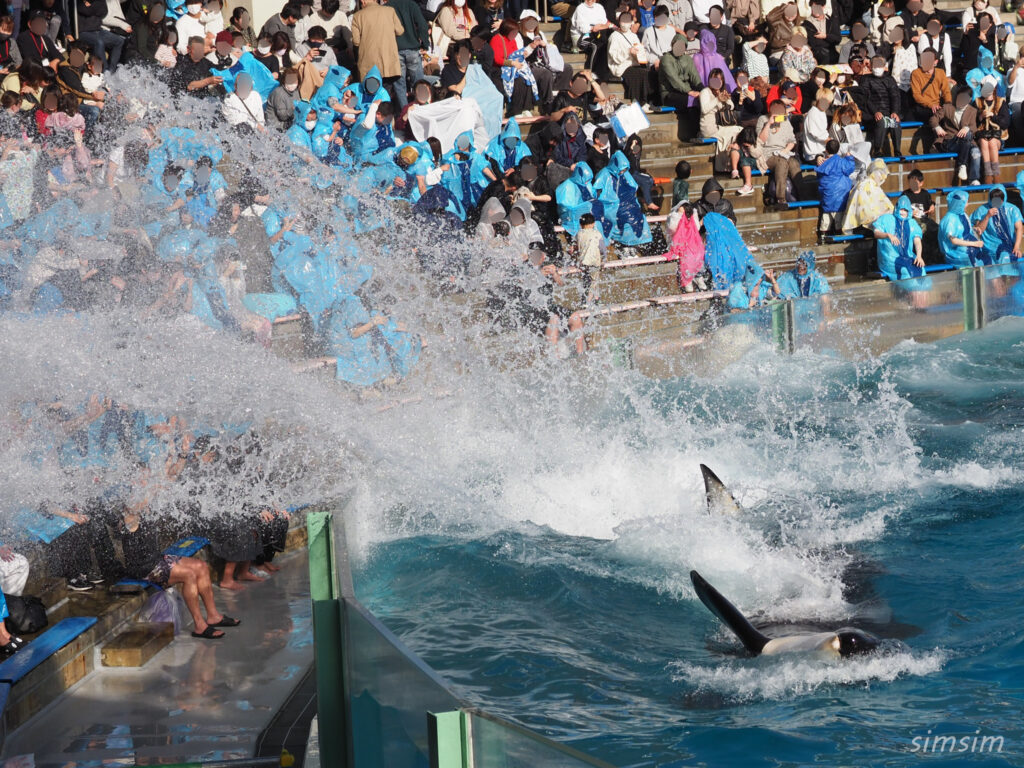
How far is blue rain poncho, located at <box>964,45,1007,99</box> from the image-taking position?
67.3 feet

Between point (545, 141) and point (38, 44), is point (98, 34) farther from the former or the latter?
point (545, 141)

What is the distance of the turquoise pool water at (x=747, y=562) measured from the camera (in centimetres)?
653

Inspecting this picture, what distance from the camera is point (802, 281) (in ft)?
53.8

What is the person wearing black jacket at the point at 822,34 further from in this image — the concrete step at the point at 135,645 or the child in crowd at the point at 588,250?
the concrete step at the point at 135,645

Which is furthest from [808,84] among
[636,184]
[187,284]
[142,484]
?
[142,484]

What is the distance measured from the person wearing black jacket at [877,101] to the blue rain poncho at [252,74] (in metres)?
9.57

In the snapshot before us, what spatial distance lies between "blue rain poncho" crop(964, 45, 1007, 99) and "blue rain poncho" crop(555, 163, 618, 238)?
8096 mm

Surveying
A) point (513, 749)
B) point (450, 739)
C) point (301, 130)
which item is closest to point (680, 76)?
point (301, 130)

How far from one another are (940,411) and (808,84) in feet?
24.3

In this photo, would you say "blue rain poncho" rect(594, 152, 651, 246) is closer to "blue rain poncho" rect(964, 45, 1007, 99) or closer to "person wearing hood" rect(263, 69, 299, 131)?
"person wearing hood" rect(263, 69, 299, 131)

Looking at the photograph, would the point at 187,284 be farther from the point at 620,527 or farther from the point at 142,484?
the point at 620,527

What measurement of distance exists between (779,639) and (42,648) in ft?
14.6

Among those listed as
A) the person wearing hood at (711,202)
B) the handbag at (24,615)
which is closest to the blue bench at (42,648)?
the handbag at (24,615)

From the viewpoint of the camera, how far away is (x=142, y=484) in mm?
9523
